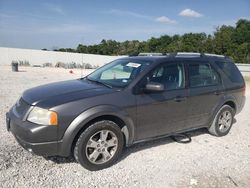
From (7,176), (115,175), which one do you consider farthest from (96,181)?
(7,176)

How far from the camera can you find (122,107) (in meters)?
4.28

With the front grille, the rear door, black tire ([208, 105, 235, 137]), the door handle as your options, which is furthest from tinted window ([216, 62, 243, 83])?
the front grille

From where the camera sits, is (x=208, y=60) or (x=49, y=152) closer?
(x=49, y=152)

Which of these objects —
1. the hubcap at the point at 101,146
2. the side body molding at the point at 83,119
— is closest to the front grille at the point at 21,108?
the side body molding at the point at 83,119

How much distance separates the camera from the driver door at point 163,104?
Answer: 456 centimetres

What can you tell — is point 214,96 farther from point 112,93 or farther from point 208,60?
point 112,93

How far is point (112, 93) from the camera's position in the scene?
169 inches

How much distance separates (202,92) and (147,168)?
195 cm

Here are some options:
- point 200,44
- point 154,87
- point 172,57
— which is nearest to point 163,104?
point 154,87

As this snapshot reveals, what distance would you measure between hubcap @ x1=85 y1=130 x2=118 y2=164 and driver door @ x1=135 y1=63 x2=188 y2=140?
0.47 metres

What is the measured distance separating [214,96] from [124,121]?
2.25 metres

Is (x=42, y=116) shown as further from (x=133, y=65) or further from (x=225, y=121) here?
(x=225, y=121)

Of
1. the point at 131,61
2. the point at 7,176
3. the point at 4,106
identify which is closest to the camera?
the point at 7,176

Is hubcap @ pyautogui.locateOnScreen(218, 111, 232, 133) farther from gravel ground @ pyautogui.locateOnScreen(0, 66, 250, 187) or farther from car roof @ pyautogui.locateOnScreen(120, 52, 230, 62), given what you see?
car roof @ pyautogui.locateOnScreen(120, 52, 230, 62)
